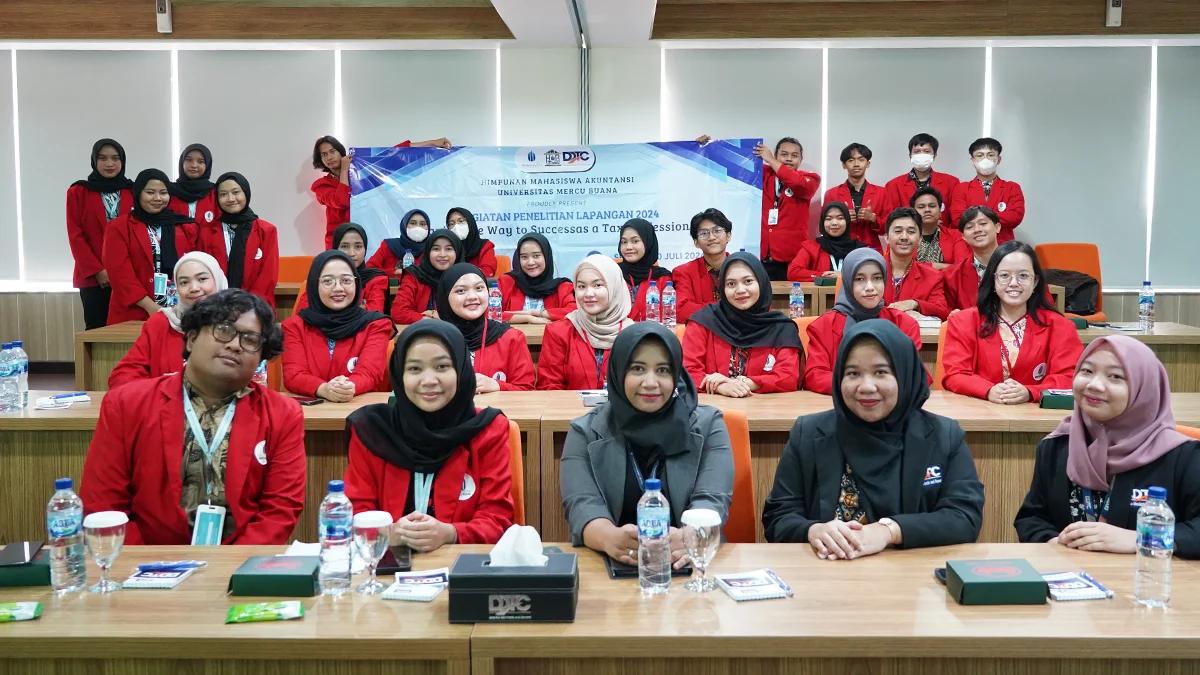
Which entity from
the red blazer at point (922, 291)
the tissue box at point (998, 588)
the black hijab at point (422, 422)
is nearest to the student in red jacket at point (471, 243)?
the red blazer at point (922, 291)

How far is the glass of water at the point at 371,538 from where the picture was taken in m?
2.01

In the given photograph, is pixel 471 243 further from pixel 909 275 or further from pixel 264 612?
pixel 264 612

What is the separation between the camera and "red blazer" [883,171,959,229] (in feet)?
26.1

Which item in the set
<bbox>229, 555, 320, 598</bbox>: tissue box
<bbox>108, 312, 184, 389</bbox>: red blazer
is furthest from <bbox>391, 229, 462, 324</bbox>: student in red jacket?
<bbox>229, 555, 320, 598</bbox>: tissue box

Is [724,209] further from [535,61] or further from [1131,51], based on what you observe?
[1131,51]

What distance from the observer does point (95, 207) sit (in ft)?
24.0

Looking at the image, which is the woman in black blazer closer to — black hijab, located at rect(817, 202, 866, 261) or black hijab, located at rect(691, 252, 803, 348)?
black hijab, located at rect(691, 252, 803, 348)

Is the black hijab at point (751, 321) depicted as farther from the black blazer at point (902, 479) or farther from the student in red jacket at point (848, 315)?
the black blazer at point (902, 479)

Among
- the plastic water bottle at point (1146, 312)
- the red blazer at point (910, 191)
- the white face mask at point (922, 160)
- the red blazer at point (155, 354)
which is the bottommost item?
the red blazer at point (155, 354)

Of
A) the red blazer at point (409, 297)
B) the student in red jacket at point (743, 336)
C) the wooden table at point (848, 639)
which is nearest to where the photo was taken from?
the wooden table at point (848, 639)

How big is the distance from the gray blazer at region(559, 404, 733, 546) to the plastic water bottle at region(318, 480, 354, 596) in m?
0.58

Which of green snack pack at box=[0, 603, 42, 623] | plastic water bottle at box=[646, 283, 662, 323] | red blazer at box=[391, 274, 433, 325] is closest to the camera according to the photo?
green snack pack at box=[0, 603, 42, 623]

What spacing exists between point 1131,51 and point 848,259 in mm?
5349

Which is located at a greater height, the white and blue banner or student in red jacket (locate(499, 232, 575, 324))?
the white and blue banner
